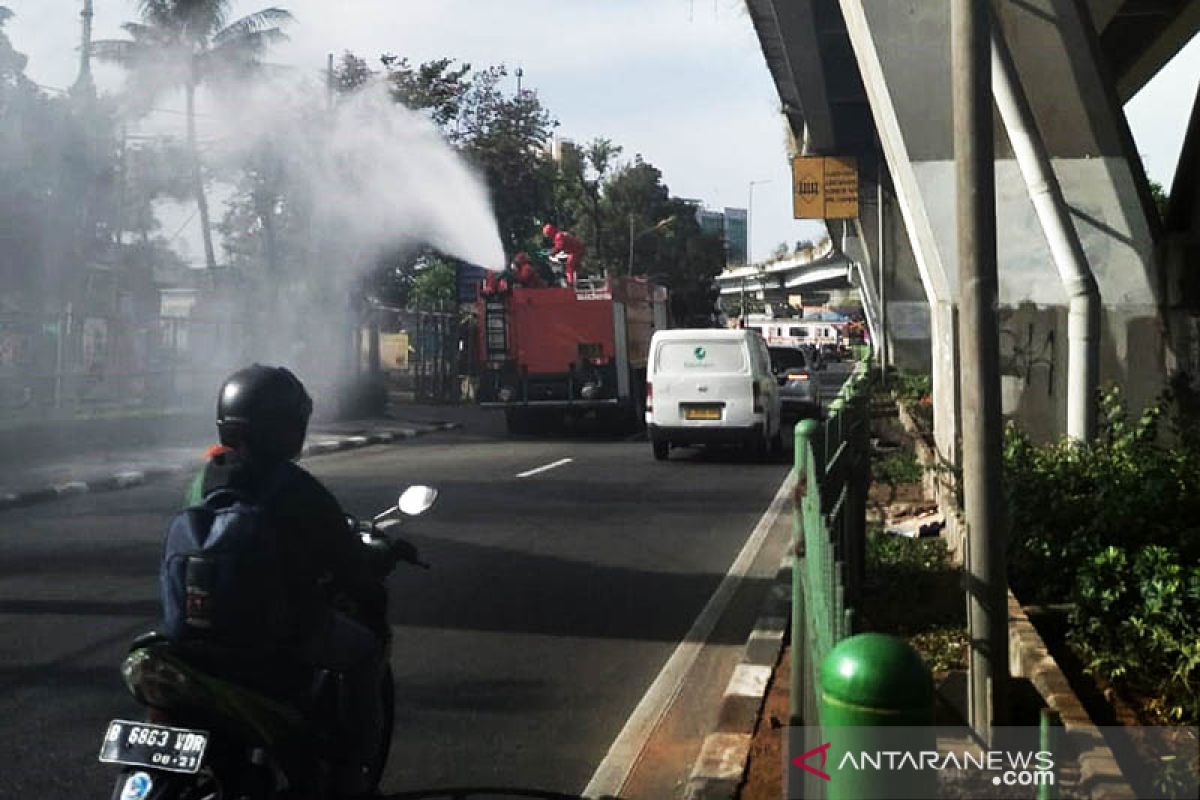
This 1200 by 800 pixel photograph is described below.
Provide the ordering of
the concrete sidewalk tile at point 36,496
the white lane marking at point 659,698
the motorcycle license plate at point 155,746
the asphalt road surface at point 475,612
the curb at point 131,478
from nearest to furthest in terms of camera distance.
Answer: the motorcycle license plate at point 155,746 → the white lane marking at point 659,698 → the asphalt road surface at point 475,612 → the concrete sidewalk tile at point 36,496 → the curb at point 131,478

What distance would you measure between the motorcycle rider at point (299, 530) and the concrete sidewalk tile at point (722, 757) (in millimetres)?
1465

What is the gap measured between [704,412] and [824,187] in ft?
35.2

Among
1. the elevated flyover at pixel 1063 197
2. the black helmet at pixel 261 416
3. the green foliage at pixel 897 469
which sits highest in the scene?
the elevated flyover at pixel 1063 197

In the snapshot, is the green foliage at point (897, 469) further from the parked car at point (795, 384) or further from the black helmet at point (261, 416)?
the parked car at point (795, 384)

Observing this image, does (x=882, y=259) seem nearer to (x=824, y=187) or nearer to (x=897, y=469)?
(x=824, y=187)

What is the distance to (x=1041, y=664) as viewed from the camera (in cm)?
549

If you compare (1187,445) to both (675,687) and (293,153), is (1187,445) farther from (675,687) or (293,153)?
(293,153)

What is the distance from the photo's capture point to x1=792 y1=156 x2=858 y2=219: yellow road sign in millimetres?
27500

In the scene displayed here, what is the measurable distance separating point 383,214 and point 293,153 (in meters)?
2.23

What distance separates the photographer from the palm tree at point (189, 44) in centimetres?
3256

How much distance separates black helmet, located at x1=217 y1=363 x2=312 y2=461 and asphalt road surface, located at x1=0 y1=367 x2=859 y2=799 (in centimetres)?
179

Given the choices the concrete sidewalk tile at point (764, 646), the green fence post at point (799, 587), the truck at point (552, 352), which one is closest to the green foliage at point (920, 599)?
the concrete sidewalk tile at point (764, 646)


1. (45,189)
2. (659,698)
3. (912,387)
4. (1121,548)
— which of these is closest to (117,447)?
(45,189)

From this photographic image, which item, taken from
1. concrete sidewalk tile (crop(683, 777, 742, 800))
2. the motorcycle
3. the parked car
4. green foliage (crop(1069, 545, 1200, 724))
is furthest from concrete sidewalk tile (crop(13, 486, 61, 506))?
the parked car
